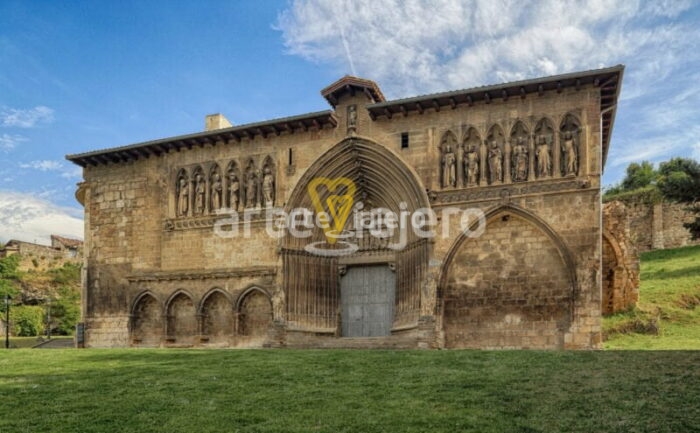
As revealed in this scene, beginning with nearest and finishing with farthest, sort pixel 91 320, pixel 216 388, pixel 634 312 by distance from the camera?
pixel 216 388 → pixel 634 312 → pixel 91 320

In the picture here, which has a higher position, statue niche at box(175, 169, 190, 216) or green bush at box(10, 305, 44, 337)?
statue niche at box(175, 169, 190, 216)

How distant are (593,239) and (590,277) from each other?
1.01 metres

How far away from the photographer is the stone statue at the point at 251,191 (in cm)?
2122

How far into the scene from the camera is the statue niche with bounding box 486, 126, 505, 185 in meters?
18.1

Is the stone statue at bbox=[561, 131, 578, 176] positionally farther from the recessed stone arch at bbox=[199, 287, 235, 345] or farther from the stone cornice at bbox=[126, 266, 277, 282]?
the recessed stone arch at bbox=[199, 287, 235, 345]

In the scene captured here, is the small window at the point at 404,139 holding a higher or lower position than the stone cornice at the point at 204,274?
higher

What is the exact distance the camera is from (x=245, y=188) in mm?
21469

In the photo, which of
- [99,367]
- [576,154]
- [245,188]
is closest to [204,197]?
[245,188]

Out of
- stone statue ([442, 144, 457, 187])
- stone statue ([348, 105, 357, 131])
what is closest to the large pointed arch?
stone statue ([442, 144, 457, 187])

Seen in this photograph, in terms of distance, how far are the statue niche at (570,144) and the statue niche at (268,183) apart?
357 inches

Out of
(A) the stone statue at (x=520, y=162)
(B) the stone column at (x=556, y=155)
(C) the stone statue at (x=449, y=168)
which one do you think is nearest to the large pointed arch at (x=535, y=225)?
(A) the stone statue at (x=520, y=162)

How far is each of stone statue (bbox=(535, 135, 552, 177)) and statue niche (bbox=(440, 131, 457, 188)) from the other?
2.37 metres

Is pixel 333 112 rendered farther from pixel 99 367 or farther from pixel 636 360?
pixel 636 360

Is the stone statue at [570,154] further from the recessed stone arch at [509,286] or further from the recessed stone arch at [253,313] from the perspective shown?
the recessed stone arch at [253,313]
